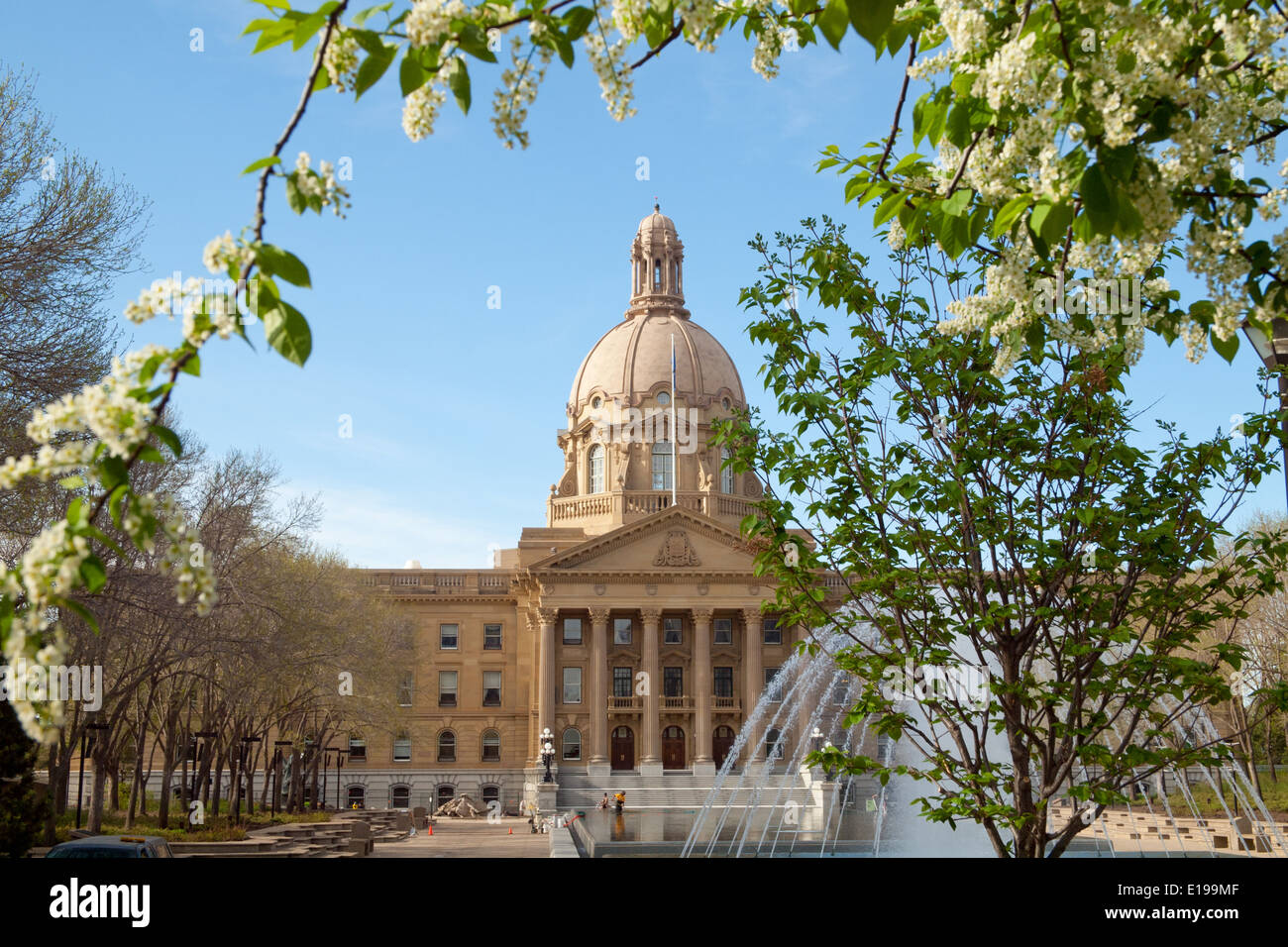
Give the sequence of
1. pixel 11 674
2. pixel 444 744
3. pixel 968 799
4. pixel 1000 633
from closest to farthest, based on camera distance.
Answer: pixel 11 674 → pixel 968 799 → pixel 1000 633 → pixel 444 744

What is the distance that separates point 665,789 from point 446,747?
19.4 meters

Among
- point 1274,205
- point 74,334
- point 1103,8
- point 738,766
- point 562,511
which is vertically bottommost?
point 738,766

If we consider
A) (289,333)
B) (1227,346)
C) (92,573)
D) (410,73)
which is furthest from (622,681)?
(92,573)

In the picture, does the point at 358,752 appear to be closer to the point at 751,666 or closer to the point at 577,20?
the point at 751,666

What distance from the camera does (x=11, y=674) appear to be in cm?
366

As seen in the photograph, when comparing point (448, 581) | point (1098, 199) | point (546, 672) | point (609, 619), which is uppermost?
point (448, 581)

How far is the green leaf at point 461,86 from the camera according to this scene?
4648 mm

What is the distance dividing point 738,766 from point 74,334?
5699 cm

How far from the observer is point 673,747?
7794cm

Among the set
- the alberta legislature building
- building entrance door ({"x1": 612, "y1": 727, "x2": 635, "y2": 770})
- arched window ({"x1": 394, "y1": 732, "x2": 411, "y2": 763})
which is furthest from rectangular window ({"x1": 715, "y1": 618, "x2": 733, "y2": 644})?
arched window ({"x1": 394, "y1": 732, "x2": 411, "y2": 763})

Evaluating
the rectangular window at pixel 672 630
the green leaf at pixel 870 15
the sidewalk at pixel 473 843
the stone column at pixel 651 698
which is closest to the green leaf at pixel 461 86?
the green leaf at pixel 870 15

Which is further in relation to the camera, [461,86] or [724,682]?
[724,682]
